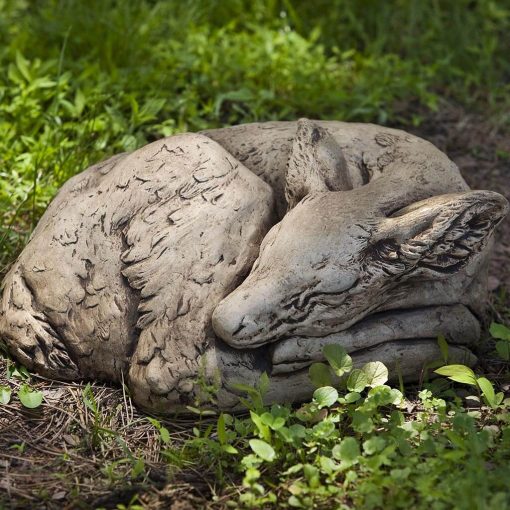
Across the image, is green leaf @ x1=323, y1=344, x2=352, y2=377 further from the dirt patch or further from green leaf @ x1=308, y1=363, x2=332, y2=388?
the dirt patch

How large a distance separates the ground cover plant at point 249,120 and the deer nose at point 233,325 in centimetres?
22

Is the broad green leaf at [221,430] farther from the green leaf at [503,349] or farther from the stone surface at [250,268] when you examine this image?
the green leaf at [503,349]

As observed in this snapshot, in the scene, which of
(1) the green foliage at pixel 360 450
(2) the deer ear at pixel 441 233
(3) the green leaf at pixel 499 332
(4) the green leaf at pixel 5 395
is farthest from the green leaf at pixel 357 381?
(4) the green leaf at pixel 5 395

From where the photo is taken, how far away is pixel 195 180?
3131 mm

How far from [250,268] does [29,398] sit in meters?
0.91

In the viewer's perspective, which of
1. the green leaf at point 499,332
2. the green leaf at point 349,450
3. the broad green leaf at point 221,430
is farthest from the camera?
the green leaf at point 499,332

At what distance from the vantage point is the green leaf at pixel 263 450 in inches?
102

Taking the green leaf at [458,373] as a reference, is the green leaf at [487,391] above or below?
below

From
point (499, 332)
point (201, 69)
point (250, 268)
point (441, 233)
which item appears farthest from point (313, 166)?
point (201, 69)

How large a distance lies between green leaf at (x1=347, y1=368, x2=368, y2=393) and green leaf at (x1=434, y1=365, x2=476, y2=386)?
26cm

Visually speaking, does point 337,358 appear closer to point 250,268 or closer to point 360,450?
point 360,450

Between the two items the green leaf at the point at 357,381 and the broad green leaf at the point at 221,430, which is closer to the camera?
the broad green leaf at the point at 221,430

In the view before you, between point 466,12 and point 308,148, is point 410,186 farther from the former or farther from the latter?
point 466,12

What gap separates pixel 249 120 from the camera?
4742 millimetres
